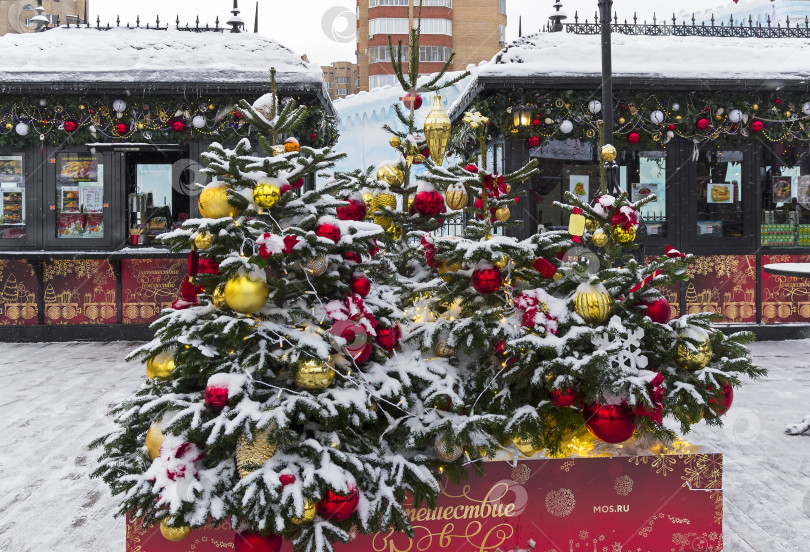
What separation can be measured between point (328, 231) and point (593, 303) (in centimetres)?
131

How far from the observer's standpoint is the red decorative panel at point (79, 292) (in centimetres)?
1042

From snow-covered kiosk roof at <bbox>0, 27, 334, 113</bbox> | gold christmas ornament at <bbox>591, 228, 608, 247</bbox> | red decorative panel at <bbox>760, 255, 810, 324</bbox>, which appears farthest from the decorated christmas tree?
red decorative panel at <bbox>760, 255, 810, 324</bbox>

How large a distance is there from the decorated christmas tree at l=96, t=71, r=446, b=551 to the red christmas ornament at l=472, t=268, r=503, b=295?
19.5 inches

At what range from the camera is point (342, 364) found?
2.91 m

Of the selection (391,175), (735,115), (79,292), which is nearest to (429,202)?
(391,175)

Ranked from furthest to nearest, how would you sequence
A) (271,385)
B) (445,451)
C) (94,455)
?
(94,455)
(445,451)
(271,385)

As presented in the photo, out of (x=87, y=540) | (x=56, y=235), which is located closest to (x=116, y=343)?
(x=56, y=235)

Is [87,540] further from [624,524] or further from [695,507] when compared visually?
[695,507]

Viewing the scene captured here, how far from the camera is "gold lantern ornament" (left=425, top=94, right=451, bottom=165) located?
418 cm

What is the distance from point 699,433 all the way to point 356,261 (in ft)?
12.7

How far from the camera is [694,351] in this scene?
3.02 metres

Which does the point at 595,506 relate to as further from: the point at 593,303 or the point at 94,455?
the point at 94,455

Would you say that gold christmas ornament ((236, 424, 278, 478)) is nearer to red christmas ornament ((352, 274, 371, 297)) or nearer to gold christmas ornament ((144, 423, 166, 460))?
gold christmas ornament ((144, 423, 166, 460))

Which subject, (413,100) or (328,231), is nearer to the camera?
(328,231)
